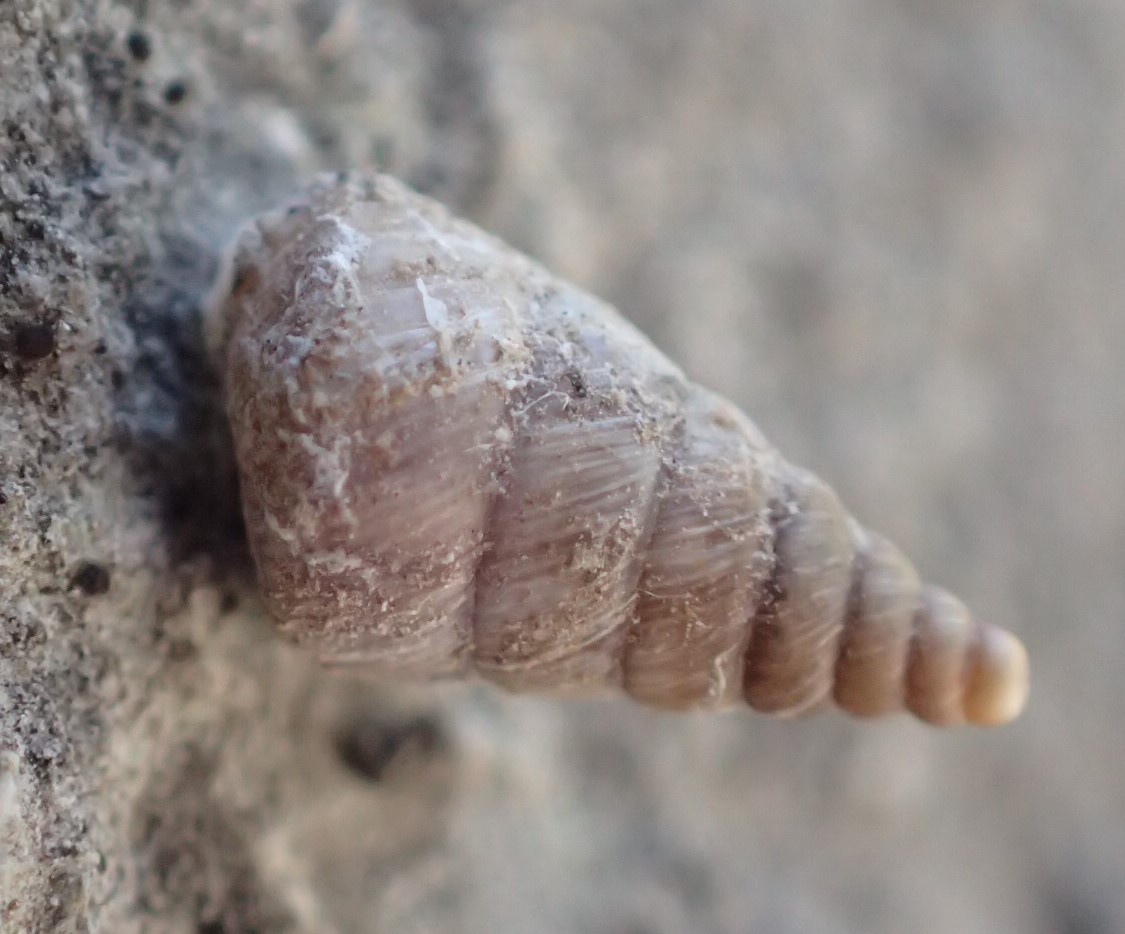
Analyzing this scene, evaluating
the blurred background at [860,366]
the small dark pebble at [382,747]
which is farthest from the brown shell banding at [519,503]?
the blurred background at [860,366]

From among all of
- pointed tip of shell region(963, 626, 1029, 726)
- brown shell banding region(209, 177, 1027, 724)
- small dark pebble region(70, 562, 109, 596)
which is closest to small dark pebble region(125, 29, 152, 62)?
brown shell banding region(209, 177, 1027, 724)

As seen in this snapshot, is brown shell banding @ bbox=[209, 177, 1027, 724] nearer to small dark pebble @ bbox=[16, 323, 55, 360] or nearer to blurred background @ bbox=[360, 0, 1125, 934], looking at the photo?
small dark pebble @ bbox=[16, 323, 55, 360]

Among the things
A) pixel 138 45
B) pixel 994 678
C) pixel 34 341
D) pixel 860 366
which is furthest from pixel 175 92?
pixel 860 366

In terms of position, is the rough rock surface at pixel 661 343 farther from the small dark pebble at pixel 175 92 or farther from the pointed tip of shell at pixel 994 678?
the pointed tip of shell at pixel 994 678

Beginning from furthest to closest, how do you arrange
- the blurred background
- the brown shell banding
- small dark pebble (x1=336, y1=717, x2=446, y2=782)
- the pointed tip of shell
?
the blurred background
small dark pebble (x1=336, y1=717, x2=446, y2=782)
the pointed tip of shell
the brown shell banding

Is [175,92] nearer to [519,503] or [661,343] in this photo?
[519,503]

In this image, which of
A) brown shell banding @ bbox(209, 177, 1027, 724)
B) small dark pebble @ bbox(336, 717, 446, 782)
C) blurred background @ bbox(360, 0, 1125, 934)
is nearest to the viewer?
brown shell banding @ bbox(209, 177, 1027, 724)

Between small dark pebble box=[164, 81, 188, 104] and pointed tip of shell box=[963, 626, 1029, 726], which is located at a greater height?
small dark pebble box=[164, 81, 188, 104]

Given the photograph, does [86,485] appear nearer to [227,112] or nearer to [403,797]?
[227,112]

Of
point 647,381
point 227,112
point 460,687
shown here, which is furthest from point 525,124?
point 460,687
